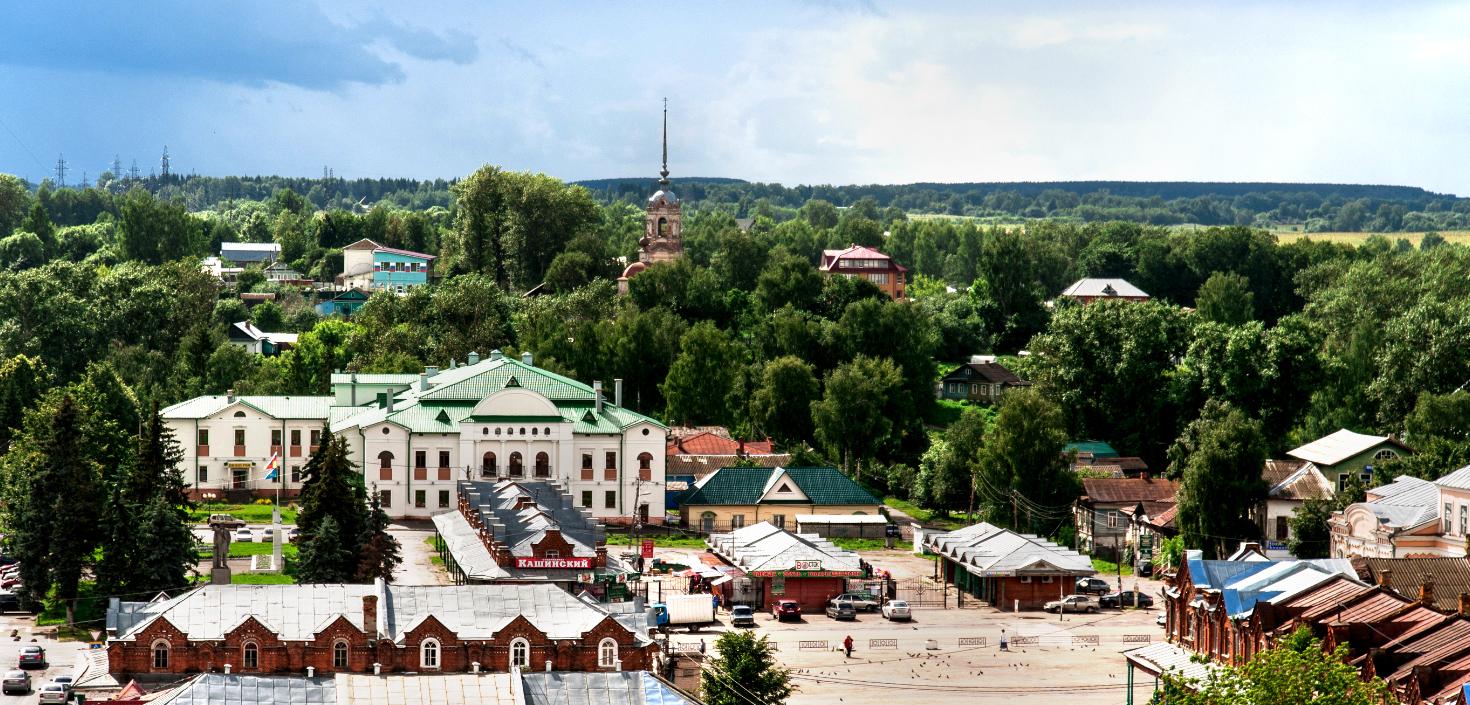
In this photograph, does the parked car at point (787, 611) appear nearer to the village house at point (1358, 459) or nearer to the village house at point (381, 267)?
the village house at point (1358, 459)

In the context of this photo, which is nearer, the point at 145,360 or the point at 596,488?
the point at 596,488

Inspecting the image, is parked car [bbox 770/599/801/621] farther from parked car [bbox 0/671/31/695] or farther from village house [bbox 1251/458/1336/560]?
parked car [bbox 0/671/31/695]

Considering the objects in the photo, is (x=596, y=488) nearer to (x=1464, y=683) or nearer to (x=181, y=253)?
(x=1464, y=683)

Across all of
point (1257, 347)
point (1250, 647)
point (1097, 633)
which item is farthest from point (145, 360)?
point (1250, 647)

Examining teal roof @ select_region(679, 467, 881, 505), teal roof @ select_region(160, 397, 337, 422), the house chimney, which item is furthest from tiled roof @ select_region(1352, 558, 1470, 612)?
teal roof @ select_region(160, 397, 337, 422)

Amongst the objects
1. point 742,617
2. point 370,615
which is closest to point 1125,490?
point 742,617

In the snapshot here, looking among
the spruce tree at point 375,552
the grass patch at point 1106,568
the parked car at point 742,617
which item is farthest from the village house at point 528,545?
the grass patch at point 1106,568
